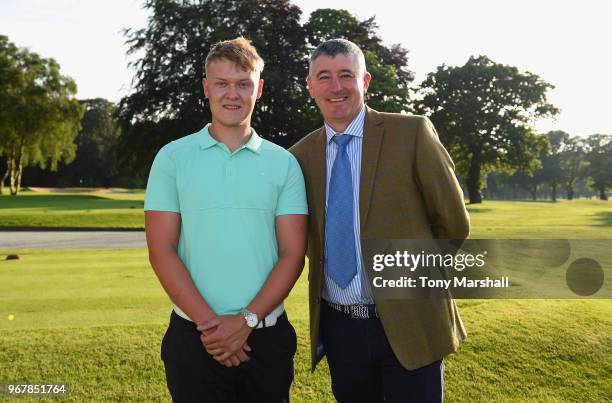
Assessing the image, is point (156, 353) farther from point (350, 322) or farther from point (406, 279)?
point (406, 279)

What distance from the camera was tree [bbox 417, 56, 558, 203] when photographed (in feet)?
159

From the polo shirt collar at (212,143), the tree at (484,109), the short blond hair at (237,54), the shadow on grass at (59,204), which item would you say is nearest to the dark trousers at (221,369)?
the polo shirt collar at (212,143)

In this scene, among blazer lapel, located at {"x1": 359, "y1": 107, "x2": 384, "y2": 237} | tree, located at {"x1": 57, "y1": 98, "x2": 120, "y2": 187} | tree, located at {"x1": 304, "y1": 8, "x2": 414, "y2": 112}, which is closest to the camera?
blazer lapel, located at {"x1": 359, "y1": 107, "x2": 384, "y2": 237}

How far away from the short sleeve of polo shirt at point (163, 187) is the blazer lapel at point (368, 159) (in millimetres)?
915

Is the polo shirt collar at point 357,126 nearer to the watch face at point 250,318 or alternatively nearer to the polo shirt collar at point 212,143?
the polo shirt collar at point 212,143

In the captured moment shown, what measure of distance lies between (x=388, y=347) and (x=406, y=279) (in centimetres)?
35

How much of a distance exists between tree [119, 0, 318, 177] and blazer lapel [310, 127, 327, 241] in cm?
3131

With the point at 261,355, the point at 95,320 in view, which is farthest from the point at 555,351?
the point at 95,320

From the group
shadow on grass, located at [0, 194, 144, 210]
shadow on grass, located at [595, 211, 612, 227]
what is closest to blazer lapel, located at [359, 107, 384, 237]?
shadow on grass, located at [595, 211, 612, 227]

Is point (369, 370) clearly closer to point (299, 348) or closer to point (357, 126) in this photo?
point (357, 126)

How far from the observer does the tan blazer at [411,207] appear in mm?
2695

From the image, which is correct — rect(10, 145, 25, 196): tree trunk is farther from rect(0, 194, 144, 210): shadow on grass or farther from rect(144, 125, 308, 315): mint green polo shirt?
rect(144, 125, 308, 315): mint green polo shirt

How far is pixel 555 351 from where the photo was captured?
15.4 feet

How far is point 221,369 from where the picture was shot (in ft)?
8.34
